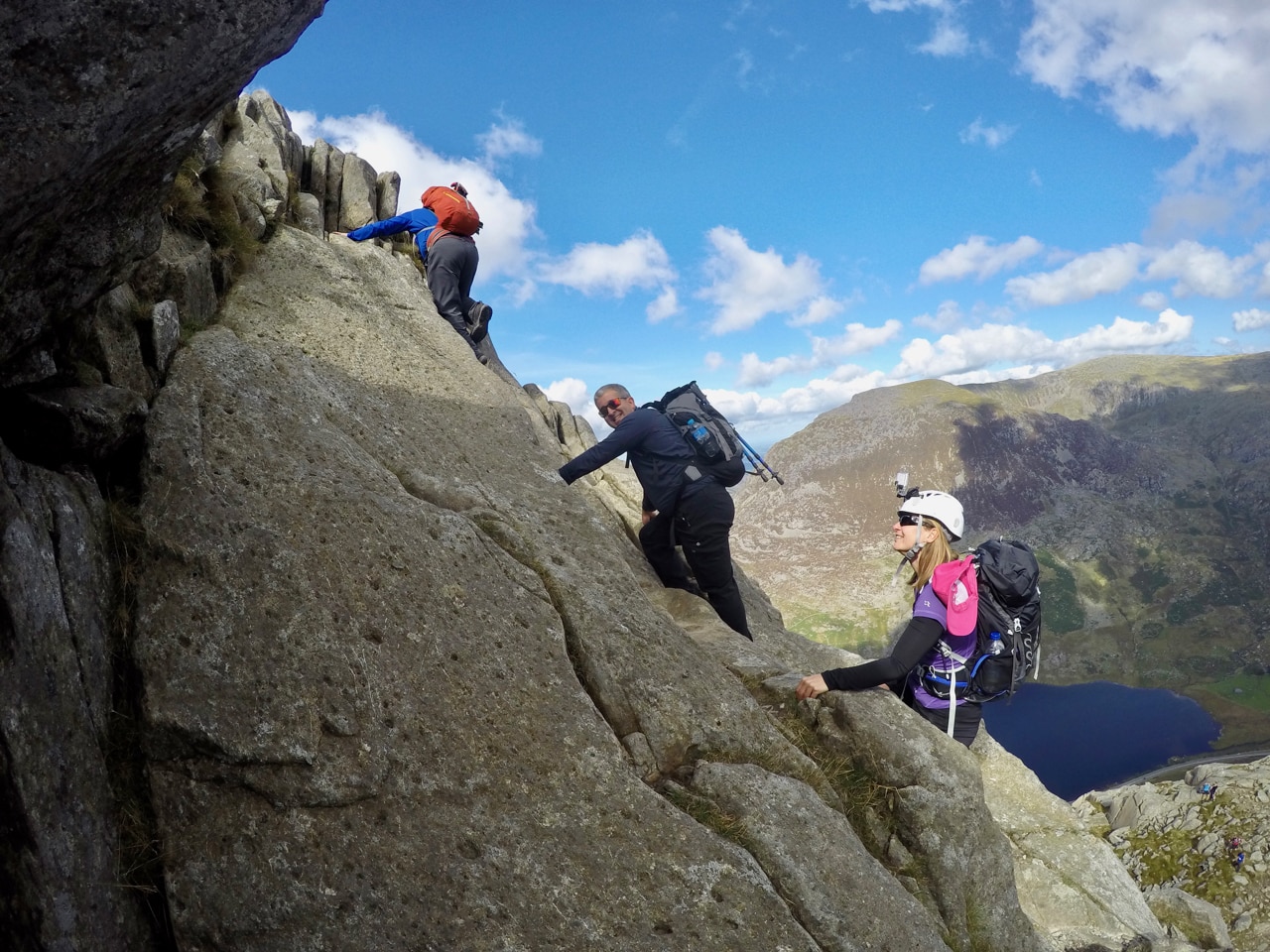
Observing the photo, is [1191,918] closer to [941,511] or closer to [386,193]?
[941,511]

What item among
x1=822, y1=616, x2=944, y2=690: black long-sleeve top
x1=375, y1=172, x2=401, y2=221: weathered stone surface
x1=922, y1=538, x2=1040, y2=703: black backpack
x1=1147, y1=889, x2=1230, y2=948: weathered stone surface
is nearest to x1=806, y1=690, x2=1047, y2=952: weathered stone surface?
x1=822, y1=616, x2=944, y2=690: black long-sleeve top

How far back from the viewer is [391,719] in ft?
29.6

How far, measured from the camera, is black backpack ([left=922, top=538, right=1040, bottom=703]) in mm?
12133

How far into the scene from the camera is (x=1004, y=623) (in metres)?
12.2

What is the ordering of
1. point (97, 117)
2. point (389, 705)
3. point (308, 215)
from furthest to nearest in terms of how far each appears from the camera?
point (308, 215)
point (389, 705)
point (97, 117)

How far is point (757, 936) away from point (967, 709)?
6.57m

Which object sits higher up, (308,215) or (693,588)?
(308,215)

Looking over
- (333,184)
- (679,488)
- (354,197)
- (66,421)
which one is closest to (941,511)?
(679,488)

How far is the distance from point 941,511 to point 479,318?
1542cm

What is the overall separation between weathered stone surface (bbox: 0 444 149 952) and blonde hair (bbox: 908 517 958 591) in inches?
443

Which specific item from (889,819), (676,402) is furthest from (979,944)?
(676,402)

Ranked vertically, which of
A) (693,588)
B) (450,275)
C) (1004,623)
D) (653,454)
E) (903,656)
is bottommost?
(903,656)

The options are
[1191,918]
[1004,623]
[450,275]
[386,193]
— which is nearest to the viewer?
[1004,623]

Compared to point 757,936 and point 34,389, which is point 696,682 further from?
point 34,389
